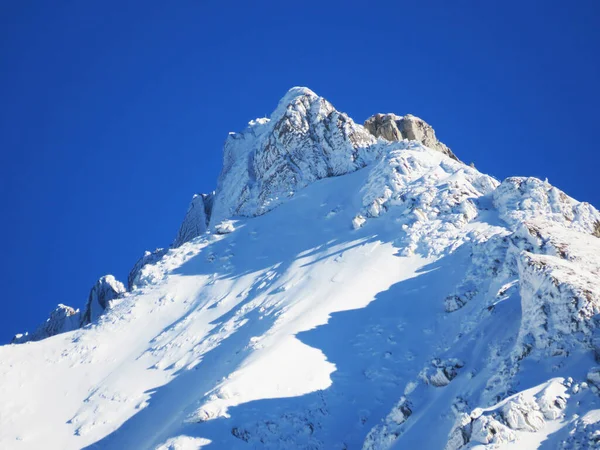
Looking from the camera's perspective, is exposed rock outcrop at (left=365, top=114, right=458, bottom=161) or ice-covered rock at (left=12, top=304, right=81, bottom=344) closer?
exposed rock outcrop at (left=365, top=114, right=458, bottom=161)

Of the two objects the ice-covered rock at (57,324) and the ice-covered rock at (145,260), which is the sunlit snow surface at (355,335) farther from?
the ice-covered rock at (57,324)

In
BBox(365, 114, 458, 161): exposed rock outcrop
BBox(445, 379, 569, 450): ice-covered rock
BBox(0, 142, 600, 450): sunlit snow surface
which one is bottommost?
BBox(445, 379, 569, 450): ice-covered rock

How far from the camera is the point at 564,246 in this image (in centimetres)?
2223

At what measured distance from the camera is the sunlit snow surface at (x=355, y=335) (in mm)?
15781

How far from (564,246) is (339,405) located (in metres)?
11.3

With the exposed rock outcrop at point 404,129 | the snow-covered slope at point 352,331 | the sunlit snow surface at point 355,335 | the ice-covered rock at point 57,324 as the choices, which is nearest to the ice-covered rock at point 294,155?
the snow-covered slope at point 352,331

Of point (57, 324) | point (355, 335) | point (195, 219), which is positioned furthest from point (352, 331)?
point (57, 324)

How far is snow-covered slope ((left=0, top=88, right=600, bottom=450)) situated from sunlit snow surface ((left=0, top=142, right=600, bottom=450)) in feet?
0.29

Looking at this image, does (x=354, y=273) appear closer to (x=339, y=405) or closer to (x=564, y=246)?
(x=339, y=405)

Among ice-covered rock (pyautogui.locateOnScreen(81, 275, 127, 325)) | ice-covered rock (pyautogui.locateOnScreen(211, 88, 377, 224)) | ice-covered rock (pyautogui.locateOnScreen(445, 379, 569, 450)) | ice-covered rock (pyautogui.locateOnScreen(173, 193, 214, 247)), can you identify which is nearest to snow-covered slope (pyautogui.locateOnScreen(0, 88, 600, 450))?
ice-covered rock (pyautogui.locateOnScreen(445, 379, 569, 450))

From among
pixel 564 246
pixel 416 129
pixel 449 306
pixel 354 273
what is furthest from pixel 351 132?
pixel 564 246

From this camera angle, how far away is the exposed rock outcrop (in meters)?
68.2

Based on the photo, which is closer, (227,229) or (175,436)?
(175,436)

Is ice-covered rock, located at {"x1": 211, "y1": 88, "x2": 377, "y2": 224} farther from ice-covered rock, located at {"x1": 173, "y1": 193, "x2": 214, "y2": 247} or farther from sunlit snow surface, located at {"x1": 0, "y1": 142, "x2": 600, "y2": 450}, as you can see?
ice-covered rock, located at {"x1": 173, "y1": 193, "x2": 214, "y2": 247}
